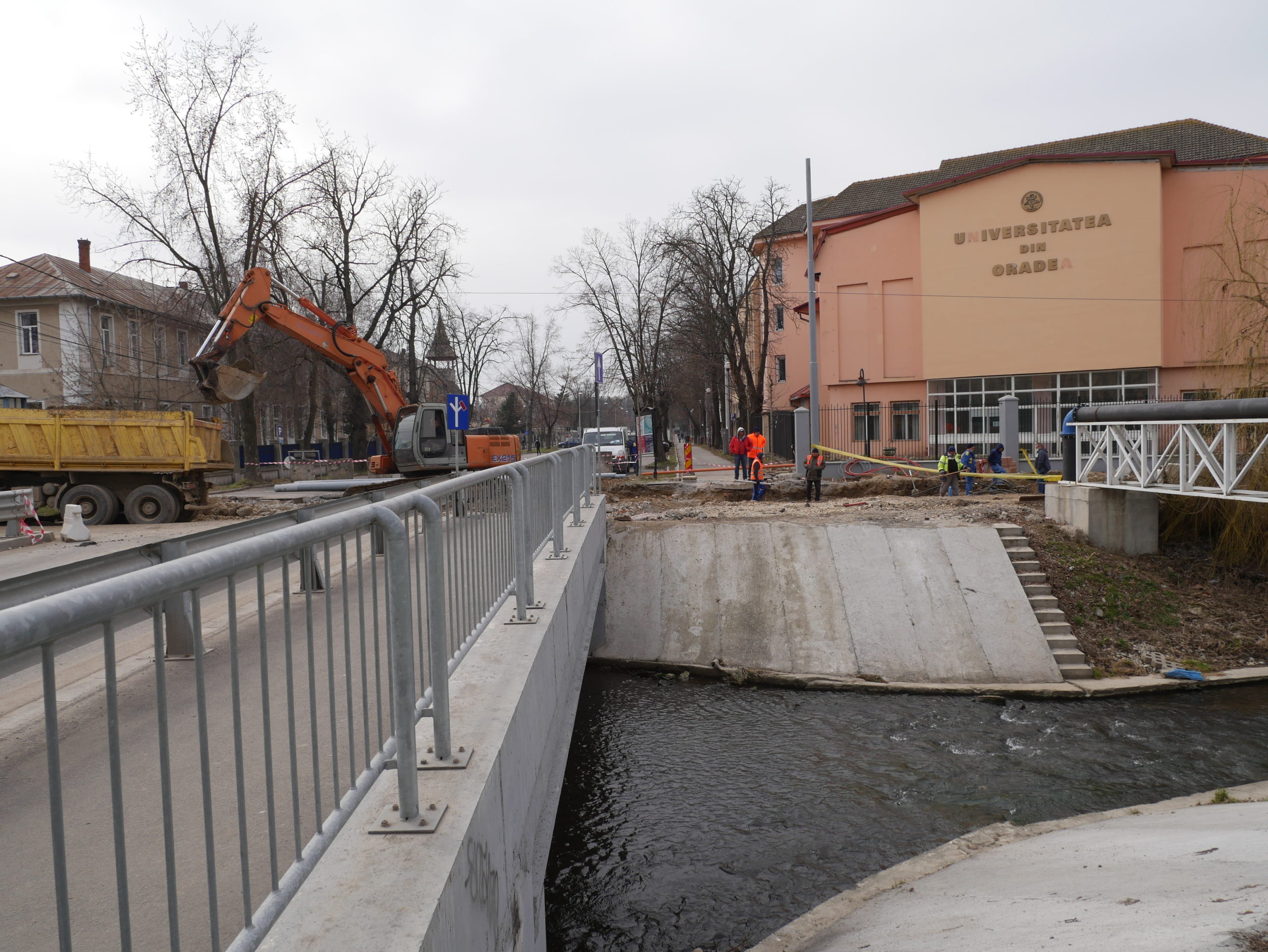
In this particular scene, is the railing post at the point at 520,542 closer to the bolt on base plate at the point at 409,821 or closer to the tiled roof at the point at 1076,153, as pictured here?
the bolt on base plate at the point at 409,821

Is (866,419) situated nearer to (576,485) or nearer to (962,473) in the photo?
(962,473)

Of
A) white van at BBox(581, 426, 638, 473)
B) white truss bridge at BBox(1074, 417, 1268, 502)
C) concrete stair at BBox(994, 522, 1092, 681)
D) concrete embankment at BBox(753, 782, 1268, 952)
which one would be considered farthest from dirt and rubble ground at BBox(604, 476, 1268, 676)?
white van at BBox(581, 426, 638, 473)

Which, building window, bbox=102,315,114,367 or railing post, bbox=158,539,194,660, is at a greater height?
building window, bbox=102,315,114,367

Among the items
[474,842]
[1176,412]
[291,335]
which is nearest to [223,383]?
[291,335]

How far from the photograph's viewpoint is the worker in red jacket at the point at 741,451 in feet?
81.4

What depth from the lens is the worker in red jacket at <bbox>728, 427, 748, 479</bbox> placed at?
24812 millimetres

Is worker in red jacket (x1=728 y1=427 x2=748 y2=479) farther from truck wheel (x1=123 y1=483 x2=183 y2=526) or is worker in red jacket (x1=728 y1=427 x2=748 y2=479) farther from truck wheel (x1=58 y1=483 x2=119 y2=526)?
truck wheel (x1=58 y1=483 x2=119 y2=526)

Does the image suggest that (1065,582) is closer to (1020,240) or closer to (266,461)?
(1020,240)

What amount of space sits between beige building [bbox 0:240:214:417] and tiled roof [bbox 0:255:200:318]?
0.22ft

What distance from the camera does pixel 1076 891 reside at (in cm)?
549

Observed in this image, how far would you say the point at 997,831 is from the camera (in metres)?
8.39

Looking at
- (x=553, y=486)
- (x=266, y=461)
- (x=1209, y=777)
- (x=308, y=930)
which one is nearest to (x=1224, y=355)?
(x=1209, y=777)

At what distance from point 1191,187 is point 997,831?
95.1 feet

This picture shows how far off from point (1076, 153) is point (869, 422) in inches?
457
